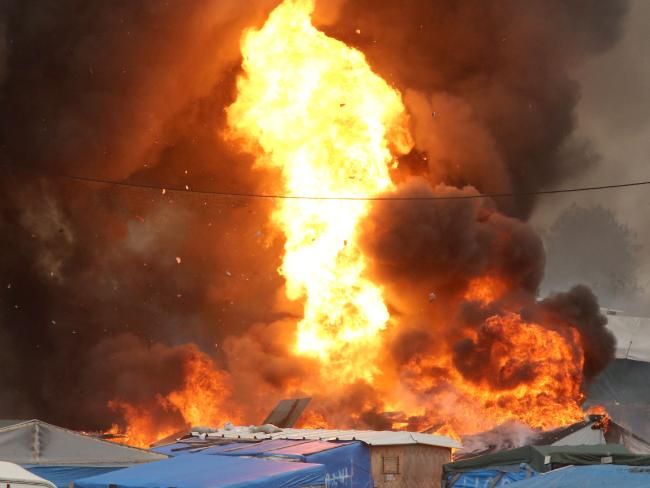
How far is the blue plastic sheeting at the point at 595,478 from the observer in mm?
12625

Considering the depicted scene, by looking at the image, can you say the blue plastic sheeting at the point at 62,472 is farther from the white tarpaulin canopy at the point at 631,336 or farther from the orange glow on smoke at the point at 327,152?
the white tarpaulin canopy at the point at 631,336

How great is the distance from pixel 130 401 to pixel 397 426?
1324 centimetres

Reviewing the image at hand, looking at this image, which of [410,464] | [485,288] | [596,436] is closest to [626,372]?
[485,288]

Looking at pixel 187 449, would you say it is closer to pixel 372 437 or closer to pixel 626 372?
pixel 372 437

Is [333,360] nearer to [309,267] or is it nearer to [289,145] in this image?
[309,267]

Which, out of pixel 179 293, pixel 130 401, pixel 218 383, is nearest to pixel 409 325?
pixel 218 383

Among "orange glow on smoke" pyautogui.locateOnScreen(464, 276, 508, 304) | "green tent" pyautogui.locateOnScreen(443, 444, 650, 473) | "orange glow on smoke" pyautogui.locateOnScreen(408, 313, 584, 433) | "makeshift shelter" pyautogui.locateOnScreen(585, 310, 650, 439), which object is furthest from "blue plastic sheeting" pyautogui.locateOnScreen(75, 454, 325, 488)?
"makeshift shelter" pyautogui.locateOnScreen(585, 310, 650, 439)

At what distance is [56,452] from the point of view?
17000 mm

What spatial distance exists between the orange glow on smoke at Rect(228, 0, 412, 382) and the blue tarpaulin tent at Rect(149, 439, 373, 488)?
15622 millimetres

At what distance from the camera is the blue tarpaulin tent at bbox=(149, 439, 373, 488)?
19156mm

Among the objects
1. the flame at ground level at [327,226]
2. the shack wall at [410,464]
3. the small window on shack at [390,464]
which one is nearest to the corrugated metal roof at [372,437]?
the shack wall at [410,464]

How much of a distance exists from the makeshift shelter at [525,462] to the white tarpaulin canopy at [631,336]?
36333mm

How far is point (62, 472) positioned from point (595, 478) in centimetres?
943

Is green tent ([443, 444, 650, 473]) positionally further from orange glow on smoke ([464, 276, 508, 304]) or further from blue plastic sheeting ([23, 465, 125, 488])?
orange glow on smoke ([464, 276, 508, 304])
